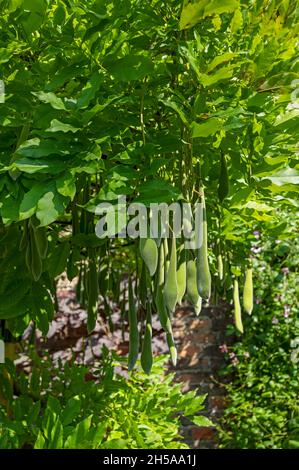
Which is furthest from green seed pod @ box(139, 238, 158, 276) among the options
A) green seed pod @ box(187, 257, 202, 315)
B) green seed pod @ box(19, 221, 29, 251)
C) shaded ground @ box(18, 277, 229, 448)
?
shaded ground @ box(18, 277, 229, 448)

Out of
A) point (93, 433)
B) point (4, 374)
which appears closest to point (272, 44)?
point (93, 433)

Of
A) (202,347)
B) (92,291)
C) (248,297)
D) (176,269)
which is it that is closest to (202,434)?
(202,347)

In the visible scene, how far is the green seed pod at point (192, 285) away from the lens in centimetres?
141

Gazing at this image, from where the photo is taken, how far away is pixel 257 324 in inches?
162

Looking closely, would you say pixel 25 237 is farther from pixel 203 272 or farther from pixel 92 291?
pixel 203 272

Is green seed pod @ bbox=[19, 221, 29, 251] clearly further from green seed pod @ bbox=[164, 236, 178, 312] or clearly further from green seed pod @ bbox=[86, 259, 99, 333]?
green seed pod @ bbox=[164, 236, 178, 312]

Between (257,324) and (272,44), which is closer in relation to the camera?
(272,44)

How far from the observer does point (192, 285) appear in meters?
1.43

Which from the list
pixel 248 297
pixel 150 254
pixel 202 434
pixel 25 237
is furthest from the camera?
pixel 202 434

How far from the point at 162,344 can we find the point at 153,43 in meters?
2.89

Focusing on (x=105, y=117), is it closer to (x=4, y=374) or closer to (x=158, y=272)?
(x=158, y=272)

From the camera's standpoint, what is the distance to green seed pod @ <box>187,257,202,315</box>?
1413 millimetres

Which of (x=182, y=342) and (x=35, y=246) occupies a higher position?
(x=35, y=246)

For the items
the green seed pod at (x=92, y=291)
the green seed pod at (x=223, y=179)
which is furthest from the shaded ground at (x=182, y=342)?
the green seed pod at (x=223, y=179)
